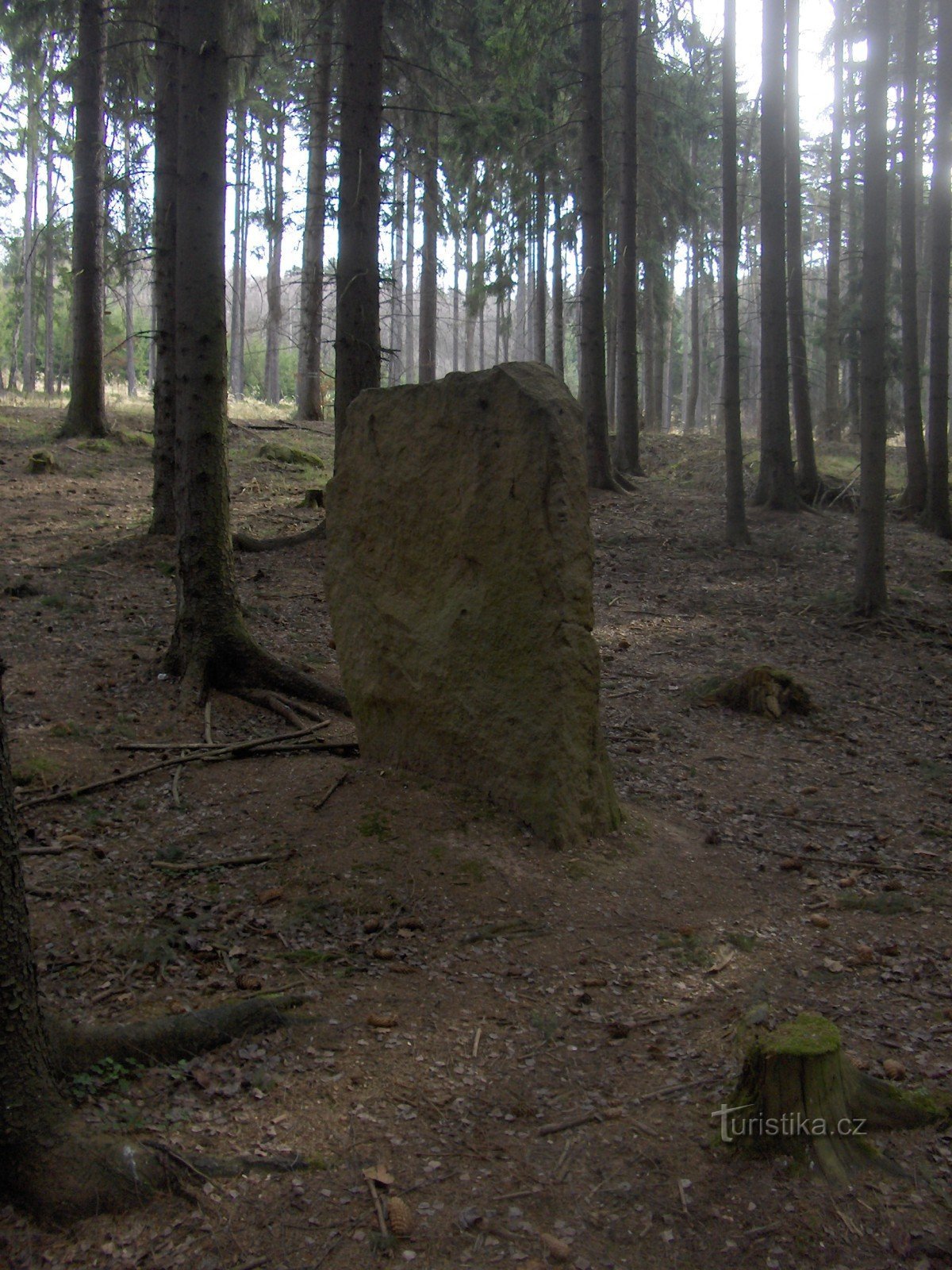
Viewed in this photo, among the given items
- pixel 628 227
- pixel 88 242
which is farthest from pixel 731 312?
pixel 88 242

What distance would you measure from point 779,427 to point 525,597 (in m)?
12.5

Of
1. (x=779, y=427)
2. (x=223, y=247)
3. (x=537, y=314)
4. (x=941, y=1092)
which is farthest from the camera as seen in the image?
(x=537, y=314)

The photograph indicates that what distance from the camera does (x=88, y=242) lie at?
645 inches

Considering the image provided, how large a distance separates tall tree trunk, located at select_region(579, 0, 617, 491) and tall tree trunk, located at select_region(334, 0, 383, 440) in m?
6.18

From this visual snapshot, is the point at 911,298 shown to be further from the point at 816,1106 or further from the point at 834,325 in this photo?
the point at 816,1106

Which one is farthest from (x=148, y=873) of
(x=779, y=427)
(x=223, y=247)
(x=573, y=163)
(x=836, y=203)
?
(x=836, y=203)

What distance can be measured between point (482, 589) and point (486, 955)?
7.12 ft

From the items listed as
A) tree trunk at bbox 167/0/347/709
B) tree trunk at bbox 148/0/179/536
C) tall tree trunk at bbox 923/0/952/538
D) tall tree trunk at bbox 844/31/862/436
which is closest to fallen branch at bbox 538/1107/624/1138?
tree trunk at bbox 167/0/347/709

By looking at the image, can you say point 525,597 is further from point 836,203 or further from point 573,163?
point 836,203

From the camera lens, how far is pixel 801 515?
1700 centimetres

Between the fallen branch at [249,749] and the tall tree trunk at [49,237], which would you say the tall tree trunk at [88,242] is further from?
the fallen branch at [249,749]

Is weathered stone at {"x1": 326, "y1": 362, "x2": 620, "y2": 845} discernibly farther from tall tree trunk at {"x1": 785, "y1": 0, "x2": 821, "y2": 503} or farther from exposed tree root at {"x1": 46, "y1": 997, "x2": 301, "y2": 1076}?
tall tree trunk at {"x1": 785, "y1": 0, "x2": 821, "y2": 503}

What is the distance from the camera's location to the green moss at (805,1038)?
10.4ft

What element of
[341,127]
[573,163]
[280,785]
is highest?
[573,163]
